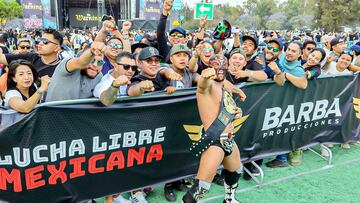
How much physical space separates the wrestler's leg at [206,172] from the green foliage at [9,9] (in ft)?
134

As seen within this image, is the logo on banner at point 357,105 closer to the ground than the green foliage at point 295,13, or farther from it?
closer to the ground

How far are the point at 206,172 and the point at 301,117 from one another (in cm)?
210

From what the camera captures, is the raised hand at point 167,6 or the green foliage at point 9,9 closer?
the raised hand at point 167,6

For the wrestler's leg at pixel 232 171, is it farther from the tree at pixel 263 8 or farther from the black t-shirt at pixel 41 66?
the tree at pixel 263 8

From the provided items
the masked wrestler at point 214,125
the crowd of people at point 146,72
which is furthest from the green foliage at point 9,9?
the masked wrestler at point 214,125

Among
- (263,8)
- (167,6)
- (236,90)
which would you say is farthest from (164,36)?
(263,8)

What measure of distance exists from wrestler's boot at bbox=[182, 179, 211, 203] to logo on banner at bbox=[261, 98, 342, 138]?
58.4 inches

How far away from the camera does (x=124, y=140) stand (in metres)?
3.01

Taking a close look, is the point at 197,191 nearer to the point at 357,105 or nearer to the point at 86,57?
the point at 86,57

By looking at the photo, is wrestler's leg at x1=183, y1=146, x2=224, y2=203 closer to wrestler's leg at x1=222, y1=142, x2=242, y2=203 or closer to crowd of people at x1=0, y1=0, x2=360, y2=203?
crowd of people at x1=0, y1=0, x2=360, y2=203

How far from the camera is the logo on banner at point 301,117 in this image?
13.4 feet

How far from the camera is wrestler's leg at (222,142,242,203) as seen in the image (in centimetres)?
322

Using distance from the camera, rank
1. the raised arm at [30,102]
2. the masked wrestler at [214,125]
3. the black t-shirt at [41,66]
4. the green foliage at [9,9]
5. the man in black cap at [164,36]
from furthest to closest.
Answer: the green foliage at [9,9]
the man in black cap at [164,36]
the black t-shirt at [41,66]
the masked wrestler at [214,125]
the raised arm at [30,102]

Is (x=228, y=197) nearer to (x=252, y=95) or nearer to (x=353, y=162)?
(x=252, y=95)
